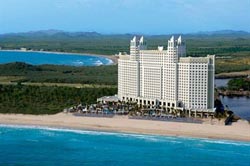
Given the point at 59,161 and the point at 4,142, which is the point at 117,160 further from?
the point at 4,142

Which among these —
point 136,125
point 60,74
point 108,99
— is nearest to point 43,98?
point 108,99

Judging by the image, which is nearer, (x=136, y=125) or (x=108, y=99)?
(x=136, y=125)

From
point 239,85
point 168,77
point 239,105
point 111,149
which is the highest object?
point 168,77

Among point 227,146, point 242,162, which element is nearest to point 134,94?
point 227,146

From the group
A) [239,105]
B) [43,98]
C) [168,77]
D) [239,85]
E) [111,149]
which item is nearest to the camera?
[111,149]

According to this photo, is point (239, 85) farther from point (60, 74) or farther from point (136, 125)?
point (60, 74)

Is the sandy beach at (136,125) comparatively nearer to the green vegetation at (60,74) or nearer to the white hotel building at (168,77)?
the white hotel building at (168,77)
